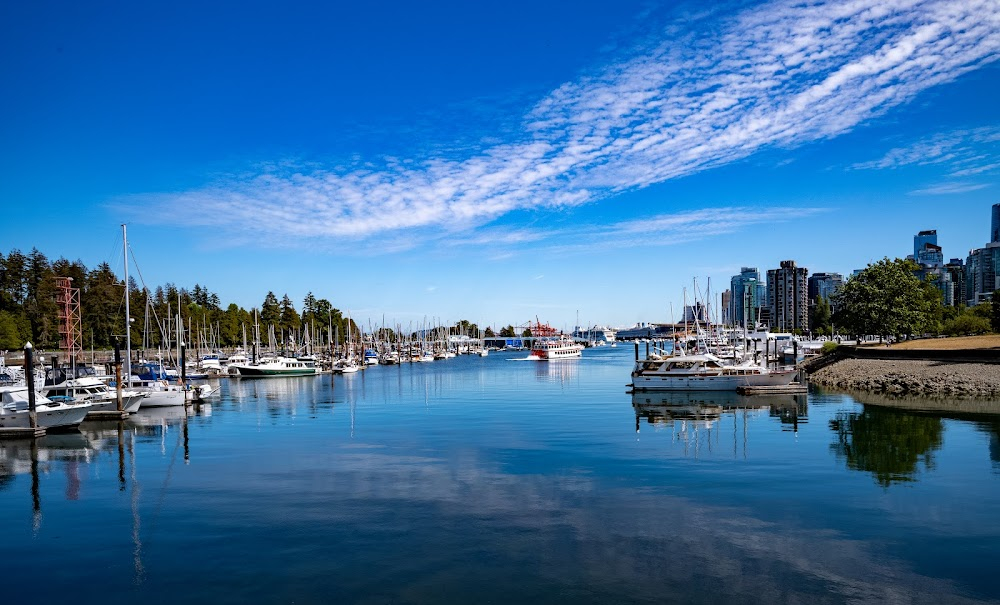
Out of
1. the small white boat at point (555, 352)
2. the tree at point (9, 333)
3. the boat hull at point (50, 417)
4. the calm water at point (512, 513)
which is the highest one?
the tree at point (9, 333)

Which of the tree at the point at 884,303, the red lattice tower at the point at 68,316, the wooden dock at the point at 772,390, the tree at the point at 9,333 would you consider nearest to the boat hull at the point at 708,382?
the wooden dock at the point at 772,390

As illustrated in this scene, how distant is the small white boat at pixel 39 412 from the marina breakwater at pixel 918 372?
240ft

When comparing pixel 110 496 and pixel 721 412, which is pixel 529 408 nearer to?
pixel 721 412

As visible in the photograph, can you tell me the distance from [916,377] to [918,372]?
183 cm

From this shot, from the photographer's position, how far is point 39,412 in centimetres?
4197

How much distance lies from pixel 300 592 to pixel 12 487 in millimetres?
21093

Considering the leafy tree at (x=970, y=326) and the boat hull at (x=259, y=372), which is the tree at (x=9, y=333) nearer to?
the boat hull at (x=259, y=372)

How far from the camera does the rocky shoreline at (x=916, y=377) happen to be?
58.8 metres

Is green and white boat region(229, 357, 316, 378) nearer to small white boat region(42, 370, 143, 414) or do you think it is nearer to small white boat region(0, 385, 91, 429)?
small white boat region(42, 370, 143, 414)

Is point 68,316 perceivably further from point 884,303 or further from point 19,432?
point 884,303

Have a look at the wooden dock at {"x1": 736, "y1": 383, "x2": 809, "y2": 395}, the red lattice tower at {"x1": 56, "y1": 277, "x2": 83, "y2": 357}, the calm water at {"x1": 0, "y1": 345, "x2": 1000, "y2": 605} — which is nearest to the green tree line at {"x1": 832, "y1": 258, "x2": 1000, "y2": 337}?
the wooden dock at {"x1": 736, "y1": 383, "x2": 809, "y2": 395}

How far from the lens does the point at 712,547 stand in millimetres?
18875

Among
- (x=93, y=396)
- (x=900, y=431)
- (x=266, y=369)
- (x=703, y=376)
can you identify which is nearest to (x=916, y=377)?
(x=703, y=376)

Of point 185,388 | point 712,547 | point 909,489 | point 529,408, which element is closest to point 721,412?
point 529,408
